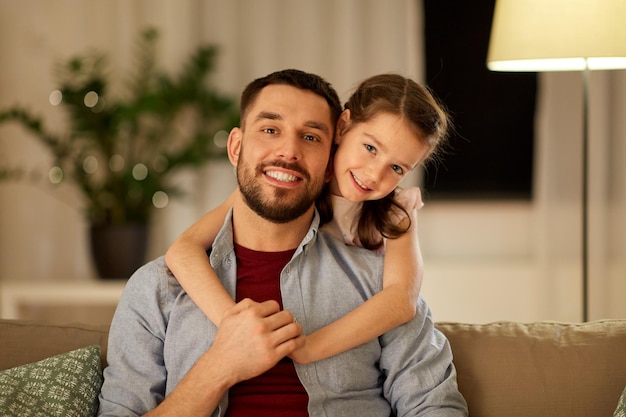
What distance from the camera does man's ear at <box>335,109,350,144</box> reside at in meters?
1.96

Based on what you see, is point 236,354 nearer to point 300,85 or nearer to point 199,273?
point 199,273

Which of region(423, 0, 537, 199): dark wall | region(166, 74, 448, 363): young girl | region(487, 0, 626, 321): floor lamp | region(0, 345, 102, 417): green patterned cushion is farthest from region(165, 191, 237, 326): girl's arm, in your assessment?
region(423, 0, 537, 199): dark wall

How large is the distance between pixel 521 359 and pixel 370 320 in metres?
0.37

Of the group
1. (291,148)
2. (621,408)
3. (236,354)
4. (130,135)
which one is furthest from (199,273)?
(130,135)

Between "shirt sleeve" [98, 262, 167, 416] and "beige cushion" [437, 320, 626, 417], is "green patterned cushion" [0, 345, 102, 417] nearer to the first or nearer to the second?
"shirt sleeve" [98, 262, 167, 416]

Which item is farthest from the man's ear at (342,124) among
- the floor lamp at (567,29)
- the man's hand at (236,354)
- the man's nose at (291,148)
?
the floor lamp at (567,29)

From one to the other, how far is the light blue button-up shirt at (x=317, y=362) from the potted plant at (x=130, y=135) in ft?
6.94

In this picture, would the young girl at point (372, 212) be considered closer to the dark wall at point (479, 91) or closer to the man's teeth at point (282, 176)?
the man's teeth at point (282, 176)

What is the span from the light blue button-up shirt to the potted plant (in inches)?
83.2

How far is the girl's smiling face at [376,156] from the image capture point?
6.13 ft

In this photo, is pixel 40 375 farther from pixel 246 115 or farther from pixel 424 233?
pixel 424 233

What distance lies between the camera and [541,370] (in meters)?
1.88

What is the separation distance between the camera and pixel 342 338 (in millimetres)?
1738

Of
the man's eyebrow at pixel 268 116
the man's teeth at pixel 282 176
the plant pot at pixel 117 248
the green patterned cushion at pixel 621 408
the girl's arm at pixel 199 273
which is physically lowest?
the plant pot at pixel 117 248
